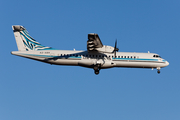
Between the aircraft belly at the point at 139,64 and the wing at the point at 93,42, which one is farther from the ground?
the wing at the point at 93,42

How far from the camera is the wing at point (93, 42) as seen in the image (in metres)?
34.1

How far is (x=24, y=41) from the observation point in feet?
130

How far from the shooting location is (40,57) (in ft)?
126

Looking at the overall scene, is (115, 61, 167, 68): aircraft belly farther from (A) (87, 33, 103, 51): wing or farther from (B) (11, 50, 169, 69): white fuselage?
(A) (87, 33, 103, 51): wing

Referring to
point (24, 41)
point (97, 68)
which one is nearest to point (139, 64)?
point (97, 68)

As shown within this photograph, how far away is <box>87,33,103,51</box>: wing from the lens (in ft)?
112

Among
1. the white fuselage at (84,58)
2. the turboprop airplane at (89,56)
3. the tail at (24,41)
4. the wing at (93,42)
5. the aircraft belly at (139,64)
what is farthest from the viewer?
the tail at (24,41)

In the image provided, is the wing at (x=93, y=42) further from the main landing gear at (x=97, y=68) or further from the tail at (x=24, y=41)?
the tail at (x=24, y=41)

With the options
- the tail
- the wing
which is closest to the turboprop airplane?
the tail

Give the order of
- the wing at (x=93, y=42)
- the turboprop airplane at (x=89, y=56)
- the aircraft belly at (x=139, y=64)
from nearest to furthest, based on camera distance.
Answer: the wing at (x=93, y=42) → the turboprop airplane at (x=89, y=56) → the aircraft belly at (x=139, y=64)

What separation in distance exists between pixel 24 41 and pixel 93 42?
11.0 metres

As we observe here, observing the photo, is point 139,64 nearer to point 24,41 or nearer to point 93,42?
point 93,42

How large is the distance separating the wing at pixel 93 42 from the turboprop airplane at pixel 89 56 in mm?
222

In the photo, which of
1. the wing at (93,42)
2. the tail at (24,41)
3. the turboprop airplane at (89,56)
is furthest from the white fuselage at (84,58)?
the wing at (93,42)
